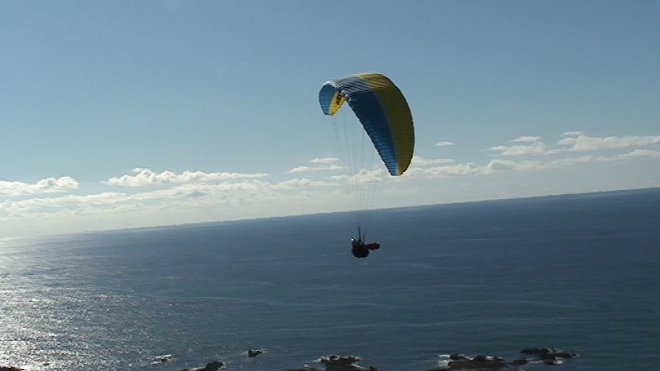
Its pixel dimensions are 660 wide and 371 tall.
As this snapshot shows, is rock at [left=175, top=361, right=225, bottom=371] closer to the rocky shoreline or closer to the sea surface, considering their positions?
the rocky shoreline

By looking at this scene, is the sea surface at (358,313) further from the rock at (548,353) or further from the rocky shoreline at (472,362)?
the rock at (548,353)

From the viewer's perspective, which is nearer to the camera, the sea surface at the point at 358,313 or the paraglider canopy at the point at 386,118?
the paraglider canopy at the point at 386,118

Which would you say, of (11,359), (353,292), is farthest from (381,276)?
(11,359)

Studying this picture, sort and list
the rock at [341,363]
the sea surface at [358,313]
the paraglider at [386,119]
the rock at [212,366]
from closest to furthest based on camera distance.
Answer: the paraglider at [386,119]
the rock at [341,363]
the rock at [212,366]
the sea surface at [358,313]

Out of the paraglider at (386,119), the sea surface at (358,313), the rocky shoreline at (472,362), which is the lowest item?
the rocky shoreline at (472,362)

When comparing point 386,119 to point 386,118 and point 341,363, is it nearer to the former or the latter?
point 386,118

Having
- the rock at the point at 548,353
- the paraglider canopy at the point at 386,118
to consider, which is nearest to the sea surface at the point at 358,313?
the rock at the point at 548,353

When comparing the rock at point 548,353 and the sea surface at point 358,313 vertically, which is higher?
the sea surface at point 358,313

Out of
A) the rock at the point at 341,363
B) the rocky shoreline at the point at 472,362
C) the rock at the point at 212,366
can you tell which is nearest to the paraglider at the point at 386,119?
the rocky shoreline at the point at 472,362

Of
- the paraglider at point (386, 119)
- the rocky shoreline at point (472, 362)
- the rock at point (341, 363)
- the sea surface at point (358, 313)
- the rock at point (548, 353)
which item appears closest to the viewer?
the paraglider at point (386, 119)
